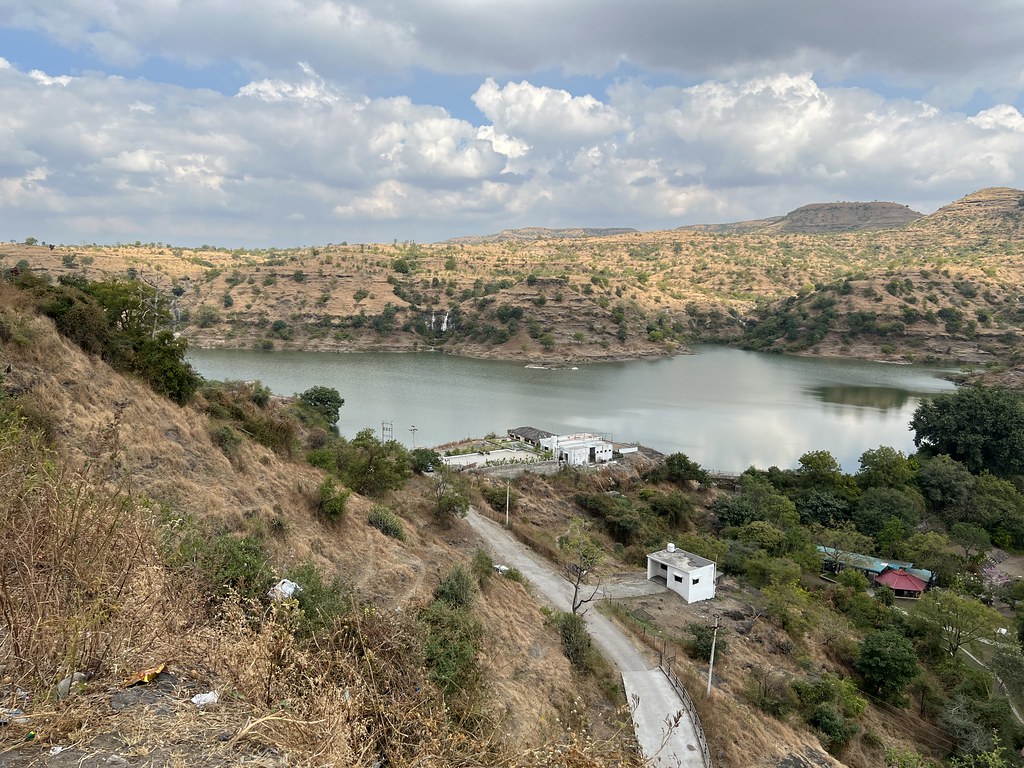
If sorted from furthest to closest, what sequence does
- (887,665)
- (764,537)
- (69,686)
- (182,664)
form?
(764,537) < (887,665) < (182,664) < (69,686)

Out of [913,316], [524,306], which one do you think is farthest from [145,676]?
[913,316]

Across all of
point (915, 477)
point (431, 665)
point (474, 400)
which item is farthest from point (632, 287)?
point (431, 665)

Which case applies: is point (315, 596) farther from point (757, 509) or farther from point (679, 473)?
point (679, 473)

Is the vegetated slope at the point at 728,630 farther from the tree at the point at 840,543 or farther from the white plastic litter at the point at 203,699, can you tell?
the white plastic litter at the point at 203,699

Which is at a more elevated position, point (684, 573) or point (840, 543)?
point (684, 573)

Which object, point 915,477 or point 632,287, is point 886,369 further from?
point 915,477

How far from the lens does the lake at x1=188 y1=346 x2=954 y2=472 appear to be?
117 feet

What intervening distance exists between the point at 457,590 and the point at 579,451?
1873 cm

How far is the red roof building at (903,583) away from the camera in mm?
19688

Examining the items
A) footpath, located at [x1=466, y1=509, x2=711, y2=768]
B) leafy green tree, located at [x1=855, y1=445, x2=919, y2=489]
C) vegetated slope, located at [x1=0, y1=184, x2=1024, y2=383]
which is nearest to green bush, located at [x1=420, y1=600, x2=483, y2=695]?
footpath, located at [x1=466, y1=509, x2=711, y2=768]

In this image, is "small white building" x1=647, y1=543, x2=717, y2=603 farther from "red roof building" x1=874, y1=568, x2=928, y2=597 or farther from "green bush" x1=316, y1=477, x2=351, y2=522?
"green bush" x1=316, y1=477, x2=351, y2=522

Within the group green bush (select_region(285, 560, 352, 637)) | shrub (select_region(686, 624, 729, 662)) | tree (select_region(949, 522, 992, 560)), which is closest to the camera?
green bush (select_region(285, 560, 352, 637))

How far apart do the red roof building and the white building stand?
11.8 meters

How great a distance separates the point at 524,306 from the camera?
242 feet
